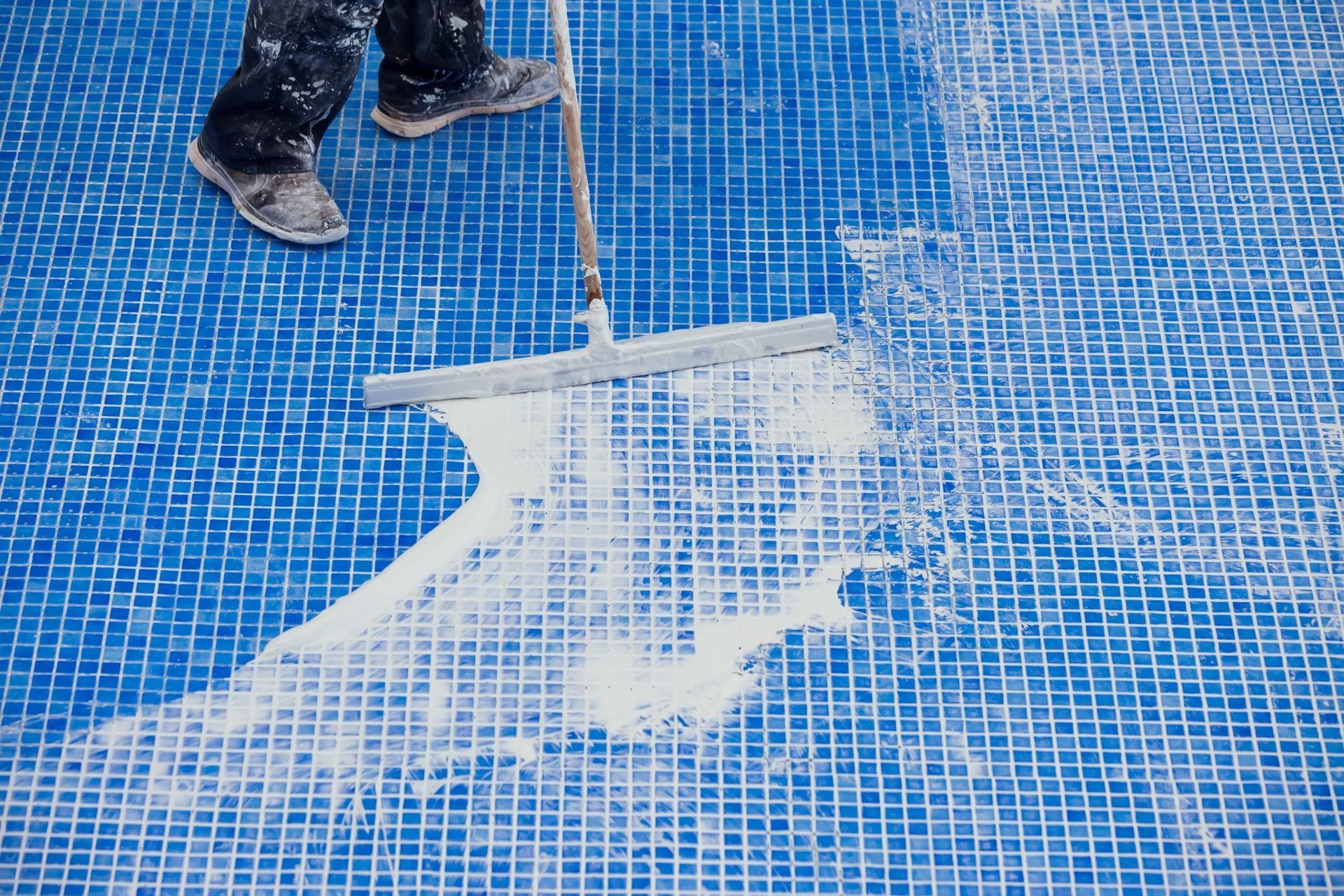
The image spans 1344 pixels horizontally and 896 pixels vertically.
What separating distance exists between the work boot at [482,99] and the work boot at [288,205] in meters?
0.19

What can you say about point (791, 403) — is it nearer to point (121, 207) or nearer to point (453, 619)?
point (453, 619)

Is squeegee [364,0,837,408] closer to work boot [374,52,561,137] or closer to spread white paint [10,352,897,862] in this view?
spread white paint [10,352,897,862]

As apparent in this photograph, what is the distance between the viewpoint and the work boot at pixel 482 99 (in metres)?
2.26

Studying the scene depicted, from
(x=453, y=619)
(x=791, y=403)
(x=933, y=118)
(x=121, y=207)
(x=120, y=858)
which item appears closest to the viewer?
(x=120, y=858)

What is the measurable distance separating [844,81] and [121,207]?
1.19m

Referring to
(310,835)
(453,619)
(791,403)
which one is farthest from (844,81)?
(310,835)

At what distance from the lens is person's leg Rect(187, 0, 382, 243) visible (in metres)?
1.98

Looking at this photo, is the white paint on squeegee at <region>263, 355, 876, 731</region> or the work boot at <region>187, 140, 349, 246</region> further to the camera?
the work boot at <region>187, 140, 349, 246</region>

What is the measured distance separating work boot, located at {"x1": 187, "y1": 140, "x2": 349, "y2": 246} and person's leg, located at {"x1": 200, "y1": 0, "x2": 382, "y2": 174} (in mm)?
14

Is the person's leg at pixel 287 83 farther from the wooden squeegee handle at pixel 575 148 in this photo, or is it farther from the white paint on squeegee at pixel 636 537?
the white paint on squeegee at pixel 636 537

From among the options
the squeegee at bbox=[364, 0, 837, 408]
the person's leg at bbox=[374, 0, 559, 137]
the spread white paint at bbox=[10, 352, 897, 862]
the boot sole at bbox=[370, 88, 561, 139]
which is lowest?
the spread white paint at bbox=[10, 352, 897, 862]

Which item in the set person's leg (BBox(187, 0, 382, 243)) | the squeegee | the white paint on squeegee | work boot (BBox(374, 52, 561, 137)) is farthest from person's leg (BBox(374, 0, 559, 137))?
the white paint on squeegee

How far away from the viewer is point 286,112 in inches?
82.3

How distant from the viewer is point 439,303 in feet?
6.87
